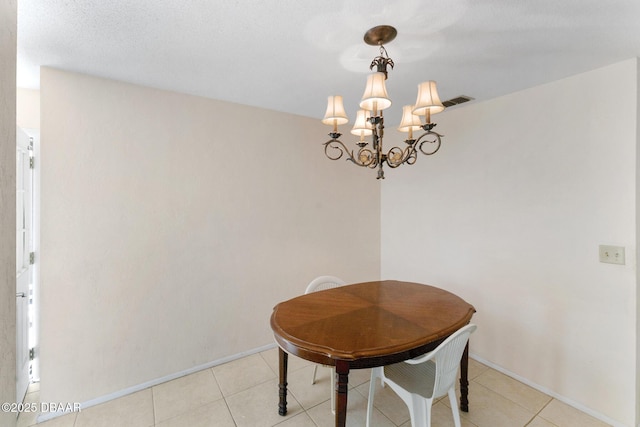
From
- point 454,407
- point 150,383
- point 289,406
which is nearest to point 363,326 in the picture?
point 454,407

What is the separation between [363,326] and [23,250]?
2.50 meters

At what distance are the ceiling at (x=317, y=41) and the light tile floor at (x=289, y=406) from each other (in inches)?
94.3

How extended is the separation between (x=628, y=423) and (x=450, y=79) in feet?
8.48

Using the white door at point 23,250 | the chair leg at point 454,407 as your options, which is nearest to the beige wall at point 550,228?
the chair leg at point 454,407

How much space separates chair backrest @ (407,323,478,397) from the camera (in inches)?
52.8

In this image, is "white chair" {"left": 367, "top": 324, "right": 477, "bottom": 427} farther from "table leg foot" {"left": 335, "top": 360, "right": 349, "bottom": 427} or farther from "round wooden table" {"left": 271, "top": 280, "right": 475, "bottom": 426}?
"table leg foot" {"left": 335, "top": 360, "right": 349, "bottom": 427}

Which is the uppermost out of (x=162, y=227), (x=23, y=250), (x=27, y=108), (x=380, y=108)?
(x=27, y=108)

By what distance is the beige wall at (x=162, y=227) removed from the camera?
192cm

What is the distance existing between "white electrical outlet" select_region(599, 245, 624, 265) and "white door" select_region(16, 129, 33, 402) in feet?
13.1

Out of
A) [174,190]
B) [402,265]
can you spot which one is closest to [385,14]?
[174,190]

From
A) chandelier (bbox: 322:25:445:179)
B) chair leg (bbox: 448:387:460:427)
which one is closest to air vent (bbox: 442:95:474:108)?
chandelier (bbox: 322:25:445:179)

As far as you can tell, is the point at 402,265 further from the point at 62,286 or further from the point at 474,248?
the point at 62,286

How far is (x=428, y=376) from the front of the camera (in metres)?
1.60

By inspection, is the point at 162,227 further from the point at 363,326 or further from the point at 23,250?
the point at 363,326
